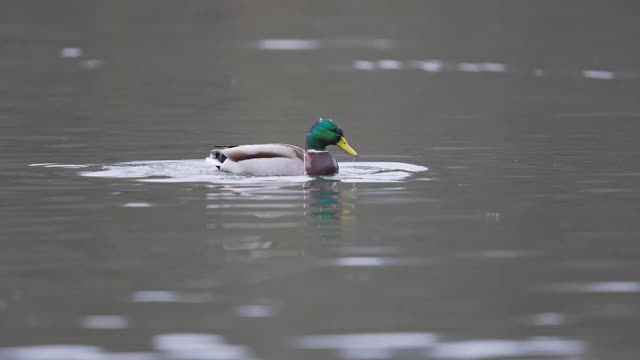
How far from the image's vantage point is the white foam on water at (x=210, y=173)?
1733cm

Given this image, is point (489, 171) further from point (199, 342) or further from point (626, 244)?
point (199, 342)

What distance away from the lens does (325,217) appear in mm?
14516

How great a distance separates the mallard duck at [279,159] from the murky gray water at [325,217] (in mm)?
209

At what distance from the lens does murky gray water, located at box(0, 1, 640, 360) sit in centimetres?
985

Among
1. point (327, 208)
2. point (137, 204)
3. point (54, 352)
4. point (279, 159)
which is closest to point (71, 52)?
point (279, 159)

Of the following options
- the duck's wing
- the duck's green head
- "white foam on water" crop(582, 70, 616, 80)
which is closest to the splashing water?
the duck's wing

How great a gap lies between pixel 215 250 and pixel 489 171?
20.1 ft

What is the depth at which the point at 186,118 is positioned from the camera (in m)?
25.2

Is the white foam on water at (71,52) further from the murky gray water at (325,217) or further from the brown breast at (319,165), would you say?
the brown breast at (319,165)

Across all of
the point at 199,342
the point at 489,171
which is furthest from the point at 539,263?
the point at 489,171

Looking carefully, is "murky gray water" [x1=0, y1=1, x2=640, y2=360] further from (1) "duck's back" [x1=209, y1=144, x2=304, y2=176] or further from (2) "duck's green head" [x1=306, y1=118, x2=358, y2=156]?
(2) "duck's green head" [x1=306, y1=118, x2=358, y2=156]

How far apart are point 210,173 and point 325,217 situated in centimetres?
370

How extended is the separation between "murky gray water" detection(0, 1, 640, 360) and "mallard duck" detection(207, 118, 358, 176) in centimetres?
21


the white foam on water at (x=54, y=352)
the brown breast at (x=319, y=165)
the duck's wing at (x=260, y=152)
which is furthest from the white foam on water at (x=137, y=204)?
the white foam on water at (x=54, y=352)
